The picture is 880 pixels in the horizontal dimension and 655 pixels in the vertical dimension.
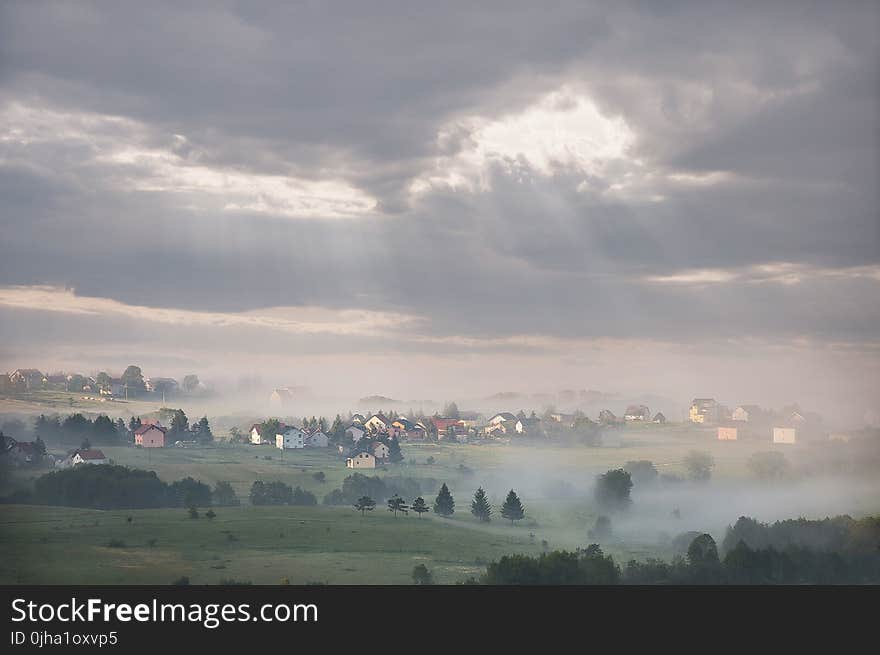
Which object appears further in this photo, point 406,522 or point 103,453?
point 103,453

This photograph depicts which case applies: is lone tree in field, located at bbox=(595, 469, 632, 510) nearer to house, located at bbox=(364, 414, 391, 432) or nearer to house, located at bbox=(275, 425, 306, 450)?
house, located at bbox=(364, 414, 391, 432)

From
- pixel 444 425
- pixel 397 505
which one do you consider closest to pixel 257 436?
A: pixel 444 425

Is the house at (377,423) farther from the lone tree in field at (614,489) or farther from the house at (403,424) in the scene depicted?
the lone tree in field at (614,489)

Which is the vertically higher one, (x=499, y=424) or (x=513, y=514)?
(x=499, y=424)

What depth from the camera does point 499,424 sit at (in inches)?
4085

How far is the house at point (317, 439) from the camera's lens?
93.2 meters

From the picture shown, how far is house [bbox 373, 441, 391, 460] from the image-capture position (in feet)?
290

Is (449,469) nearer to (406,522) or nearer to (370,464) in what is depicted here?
(370,464)

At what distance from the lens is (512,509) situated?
255 ft

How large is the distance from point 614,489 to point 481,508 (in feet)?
46.3

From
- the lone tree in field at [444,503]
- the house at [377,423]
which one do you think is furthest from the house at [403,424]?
the lone tree in field at [444,503]
